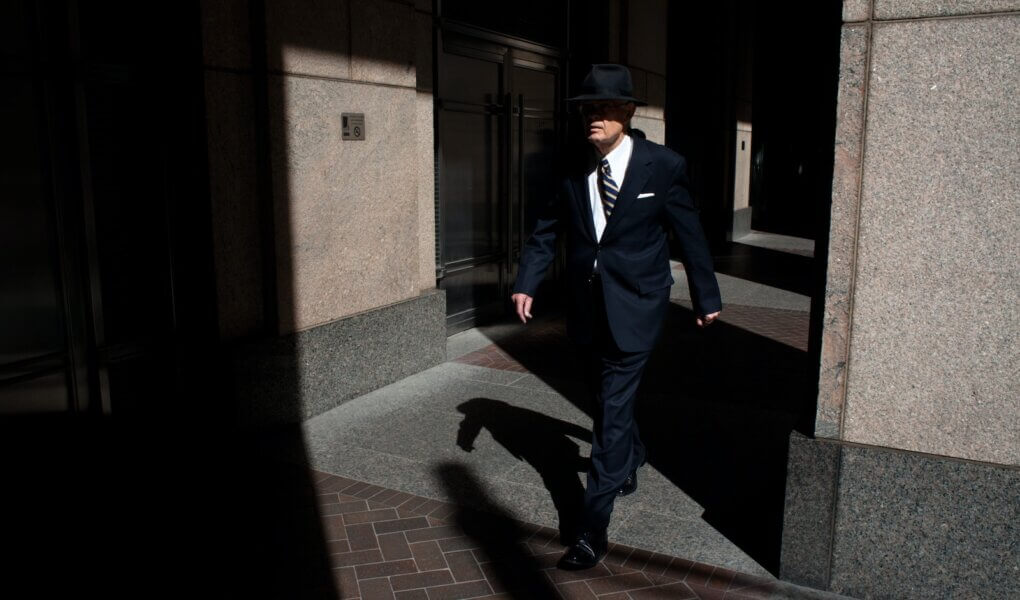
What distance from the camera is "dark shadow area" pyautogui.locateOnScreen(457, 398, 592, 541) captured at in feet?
14.8

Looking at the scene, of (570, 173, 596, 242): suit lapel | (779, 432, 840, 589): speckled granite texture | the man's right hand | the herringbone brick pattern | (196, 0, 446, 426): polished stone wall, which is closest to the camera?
(779, 432, 840, 589): speckled granite texture

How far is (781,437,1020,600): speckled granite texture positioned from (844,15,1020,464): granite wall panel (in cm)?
11

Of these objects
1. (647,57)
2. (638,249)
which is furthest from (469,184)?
(638,249)

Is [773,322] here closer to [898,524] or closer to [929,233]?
[898,524]

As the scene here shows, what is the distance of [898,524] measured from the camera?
11.1ft

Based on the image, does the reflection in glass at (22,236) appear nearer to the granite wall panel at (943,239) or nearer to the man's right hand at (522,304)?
the man's right hand at (522,304)

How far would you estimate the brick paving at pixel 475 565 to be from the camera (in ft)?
11.8

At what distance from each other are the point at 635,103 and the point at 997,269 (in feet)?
5.00

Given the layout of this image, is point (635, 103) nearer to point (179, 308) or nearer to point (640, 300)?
point (640, 300)

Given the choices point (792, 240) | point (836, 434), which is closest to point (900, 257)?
point (836, 434)

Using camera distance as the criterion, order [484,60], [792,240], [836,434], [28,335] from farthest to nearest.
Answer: [792,240] < [484,60] < [28,335] < [836,434]

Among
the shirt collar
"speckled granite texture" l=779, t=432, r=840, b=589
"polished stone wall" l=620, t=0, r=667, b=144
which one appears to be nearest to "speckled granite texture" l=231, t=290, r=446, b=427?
the shirt collar

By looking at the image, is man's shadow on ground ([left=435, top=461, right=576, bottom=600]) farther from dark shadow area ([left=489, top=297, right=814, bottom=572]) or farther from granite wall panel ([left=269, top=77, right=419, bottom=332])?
granite wall panel ([left=269, top=77, right=419, bottom=332])

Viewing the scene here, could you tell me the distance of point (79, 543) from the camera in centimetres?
402
